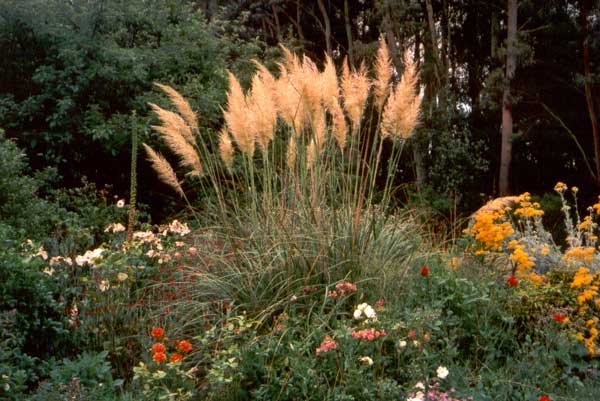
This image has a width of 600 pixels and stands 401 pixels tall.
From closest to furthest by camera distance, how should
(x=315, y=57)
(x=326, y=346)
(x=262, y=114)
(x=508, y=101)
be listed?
(x=326, y=346) → (x=262, y=114) → (x=508, y=101) → (x=315, y=57)

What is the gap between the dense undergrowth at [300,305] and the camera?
3.77m

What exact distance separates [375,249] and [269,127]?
1.14 meters

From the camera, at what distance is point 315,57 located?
16766mm

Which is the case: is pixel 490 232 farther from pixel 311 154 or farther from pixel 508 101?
pixel 508 101

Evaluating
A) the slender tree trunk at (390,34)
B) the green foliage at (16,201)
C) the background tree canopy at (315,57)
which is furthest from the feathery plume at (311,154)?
the slender tree trunk at (390,34)

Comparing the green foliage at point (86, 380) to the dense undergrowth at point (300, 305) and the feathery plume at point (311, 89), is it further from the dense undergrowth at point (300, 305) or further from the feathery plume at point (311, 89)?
the feathery plume at point (311, 89)

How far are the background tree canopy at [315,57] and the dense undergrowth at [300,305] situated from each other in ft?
4.82

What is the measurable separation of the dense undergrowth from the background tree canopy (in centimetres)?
147

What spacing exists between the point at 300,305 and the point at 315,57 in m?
13.0

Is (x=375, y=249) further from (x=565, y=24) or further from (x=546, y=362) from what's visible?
(x=565, y=24)

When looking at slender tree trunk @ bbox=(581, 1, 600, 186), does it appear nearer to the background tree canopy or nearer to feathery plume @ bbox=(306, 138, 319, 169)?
the background tree canopy

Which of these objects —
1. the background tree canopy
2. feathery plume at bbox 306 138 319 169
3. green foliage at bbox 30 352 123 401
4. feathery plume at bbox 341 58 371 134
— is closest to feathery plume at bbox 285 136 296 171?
feathery plume at bbox 306 138 319 169

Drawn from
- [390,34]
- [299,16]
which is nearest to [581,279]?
[390,34]

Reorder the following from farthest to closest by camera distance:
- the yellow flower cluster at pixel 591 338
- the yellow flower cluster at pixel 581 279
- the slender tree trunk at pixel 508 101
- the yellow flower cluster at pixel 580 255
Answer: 1. the slender tree trunk at pixel 508 101
2. the yellow flower cluster at pixel 580 255
3. the yellow flower cluster at pixel 581 279
4. the yellow flower cluster at pixel 591 338
